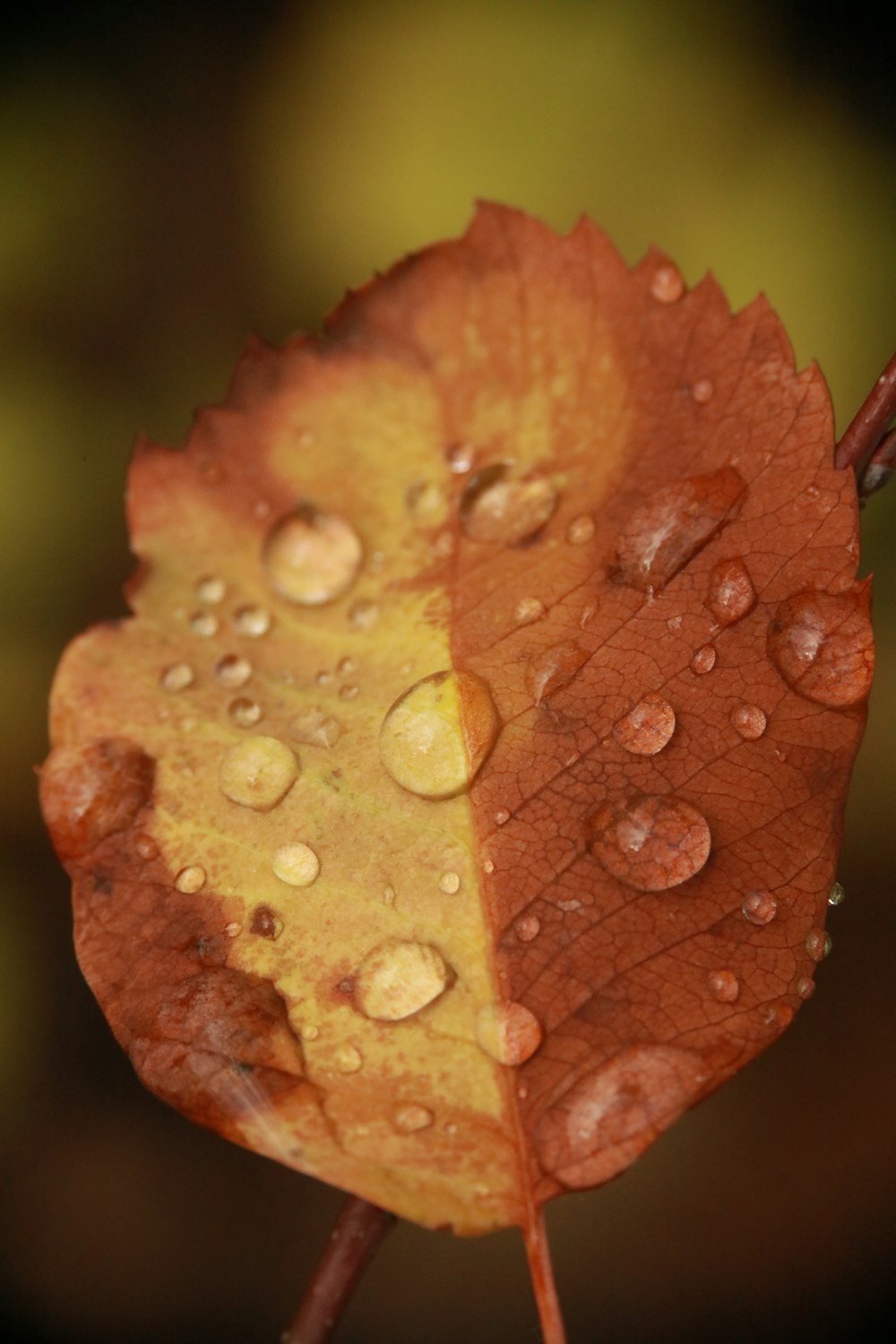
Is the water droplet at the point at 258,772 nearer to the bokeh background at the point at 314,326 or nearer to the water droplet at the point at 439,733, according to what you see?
the water droplet at the point at 439,733

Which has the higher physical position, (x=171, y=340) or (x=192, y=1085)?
(x=171, y=340)

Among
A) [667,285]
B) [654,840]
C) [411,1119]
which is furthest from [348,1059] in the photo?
[667,285]

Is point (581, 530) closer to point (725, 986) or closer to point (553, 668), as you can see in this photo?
point (553, 668)

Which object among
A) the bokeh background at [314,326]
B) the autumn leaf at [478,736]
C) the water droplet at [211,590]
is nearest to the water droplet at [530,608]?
the autumn leaf at [478,736]

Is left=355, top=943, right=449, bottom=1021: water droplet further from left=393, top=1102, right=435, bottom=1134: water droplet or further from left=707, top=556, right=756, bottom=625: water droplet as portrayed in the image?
left=707, top=556, right=756, bottom=625: water droplet

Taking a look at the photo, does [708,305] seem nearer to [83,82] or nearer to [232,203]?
[232,203]

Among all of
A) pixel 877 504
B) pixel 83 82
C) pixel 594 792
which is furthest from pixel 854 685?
pixel 83 82

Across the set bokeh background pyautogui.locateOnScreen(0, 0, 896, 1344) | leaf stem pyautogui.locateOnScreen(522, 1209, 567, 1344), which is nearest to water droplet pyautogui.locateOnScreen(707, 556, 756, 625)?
leaf stem pyautogui.locateOnScreen(522, 1209, 567, 1344)
